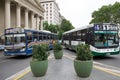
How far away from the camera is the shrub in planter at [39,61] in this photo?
7.01 metres

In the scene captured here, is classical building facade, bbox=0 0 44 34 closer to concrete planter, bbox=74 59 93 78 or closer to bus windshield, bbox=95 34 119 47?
bus windshield, bbox=95 34 119 47

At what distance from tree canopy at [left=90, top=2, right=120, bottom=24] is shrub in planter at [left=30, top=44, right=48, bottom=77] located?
1634 inches

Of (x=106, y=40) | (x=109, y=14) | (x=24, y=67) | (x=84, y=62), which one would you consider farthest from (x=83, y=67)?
(x=109, y=14)

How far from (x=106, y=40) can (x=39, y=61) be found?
807 cm

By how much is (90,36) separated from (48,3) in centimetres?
12450

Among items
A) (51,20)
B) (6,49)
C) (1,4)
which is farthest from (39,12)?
(51,20)

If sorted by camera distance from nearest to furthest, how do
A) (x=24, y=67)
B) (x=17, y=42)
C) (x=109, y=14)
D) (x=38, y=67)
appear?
(x=38, y=67), (x=24, y=67), (x=17, y=42), (x=109, y=14)

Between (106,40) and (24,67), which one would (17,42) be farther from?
(106,40)

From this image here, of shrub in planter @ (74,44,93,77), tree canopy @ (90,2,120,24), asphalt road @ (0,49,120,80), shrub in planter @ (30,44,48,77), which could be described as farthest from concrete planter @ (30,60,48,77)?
tree canopy @ (90,2,120,24)

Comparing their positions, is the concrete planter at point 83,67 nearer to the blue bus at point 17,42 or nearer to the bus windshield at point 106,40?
the bus windshield at point 106,40

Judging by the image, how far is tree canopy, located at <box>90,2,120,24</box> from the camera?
45.2 meters

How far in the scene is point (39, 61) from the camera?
701 cm

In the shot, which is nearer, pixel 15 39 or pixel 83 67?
pixel 83 67

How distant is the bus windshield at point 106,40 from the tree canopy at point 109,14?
110 feet
